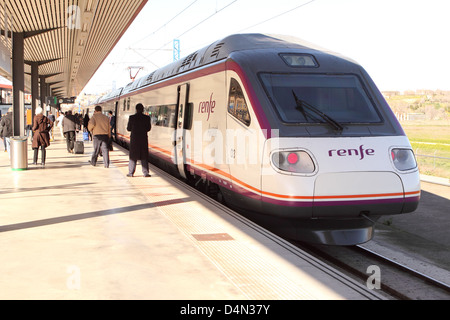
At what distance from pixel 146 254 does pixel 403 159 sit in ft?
10.8

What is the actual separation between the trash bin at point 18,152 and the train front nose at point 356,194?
9.25 meters

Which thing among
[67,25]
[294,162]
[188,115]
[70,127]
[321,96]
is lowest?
[70,127]

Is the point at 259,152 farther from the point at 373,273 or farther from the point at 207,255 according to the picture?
the point at 373,273

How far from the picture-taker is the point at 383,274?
6496 millimetres

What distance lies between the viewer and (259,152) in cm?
617

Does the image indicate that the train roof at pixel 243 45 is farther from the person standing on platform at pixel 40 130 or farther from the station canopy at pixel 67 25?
the station canopy at pixel 67 25

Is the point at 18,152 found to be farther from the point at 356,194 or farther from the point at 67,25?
the point at 356,194

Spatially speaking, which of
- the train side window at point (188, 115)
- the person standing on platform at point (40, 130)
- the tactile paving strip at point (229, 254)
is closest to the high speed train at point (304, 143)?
the tactile paving strip at point (229, 254)

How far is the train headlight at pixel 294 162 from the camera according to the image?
230 inches

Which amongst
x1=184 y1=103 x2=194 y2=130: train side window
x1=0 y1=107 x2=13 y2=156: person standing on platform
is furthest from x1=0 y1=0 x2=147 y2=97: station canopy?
x1=184 y1=103 x2=194 y2=130: train side window

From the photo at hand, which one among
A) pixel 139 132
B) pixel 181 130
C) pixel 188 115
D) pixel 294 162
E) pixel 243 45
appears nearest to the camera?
pixel 294 162

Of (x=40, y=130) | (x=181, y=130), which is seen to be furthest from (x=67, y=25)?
(x=181, y=130)

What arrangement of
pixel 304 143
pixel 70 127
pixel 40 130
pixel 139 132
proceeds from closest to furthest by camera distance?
pixel 304 143, pixel 139 132, pixel 40 130, pixel 70 127
